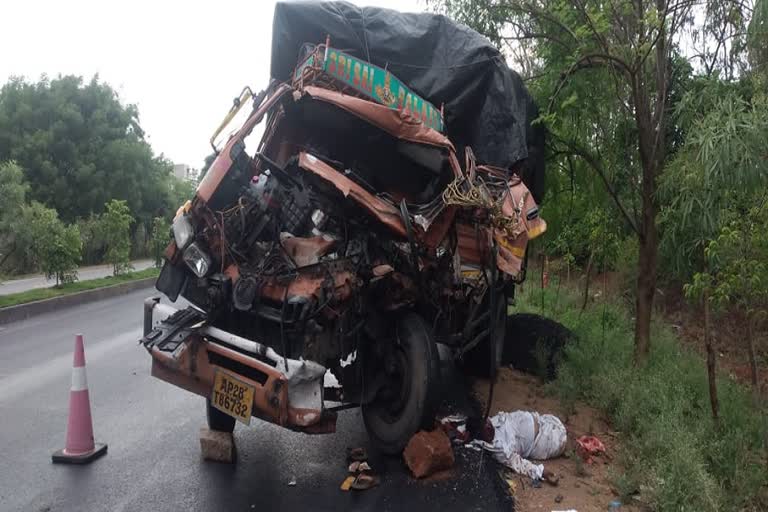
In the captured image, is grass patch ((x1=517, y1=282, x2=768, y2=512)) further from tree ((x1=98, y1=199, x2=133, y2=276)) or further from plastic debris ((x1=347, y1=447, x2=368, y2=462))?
tree ((x1=98, y1=199, x2=133, y2=276))

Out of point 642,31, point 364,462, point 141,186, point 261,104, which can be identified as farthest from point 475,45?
point 141,186

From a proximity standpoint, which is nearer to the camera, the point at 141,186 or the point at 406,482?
the point at 406,482

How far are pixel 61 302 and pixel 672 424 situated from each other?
12.8 m

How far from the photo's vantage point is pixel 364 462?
4172 millimetres

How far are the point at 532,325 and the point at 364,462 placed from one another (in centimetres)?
337

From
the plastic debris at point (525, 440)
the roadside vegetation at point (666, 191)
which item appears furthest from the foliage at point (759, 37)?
the plastic debris at point (525, 440)

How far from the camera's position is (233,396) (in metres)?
3.68

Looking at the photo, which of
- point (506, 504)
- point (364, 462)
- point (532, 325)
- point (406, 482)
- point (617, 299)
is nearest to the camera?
point (506, 504)

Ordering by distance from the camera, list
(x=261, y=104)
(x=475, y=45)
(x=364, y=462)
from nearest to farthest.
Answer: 1. (x=364, y=462)
2. (x=261, y=104)
3. (x=475, y=45)

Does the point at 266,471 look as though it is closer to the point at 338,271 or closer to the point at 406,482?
the point at 406,482

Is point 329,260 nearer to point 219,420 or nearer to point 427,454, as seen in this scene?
point 427,454

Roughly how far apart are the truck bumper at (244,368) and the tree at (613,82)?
11.6 feet

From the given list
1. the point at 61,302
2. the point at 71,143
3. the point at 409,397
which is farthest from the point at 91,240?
the point at 409,397

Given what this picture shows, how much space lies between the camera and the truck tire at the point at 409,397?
4008 millimetres
